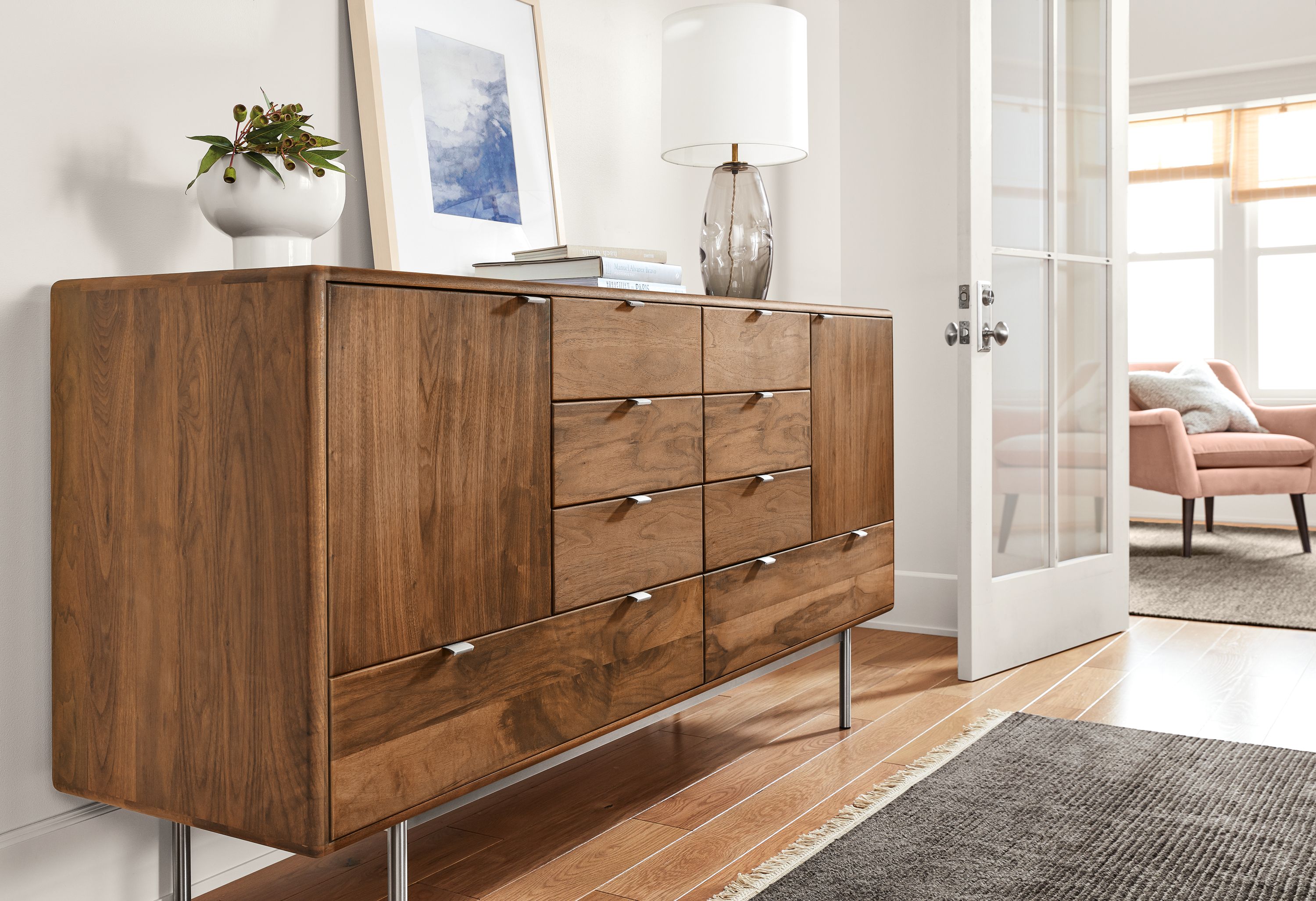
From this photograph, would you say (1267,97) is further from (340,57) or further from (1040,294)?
(340,57)

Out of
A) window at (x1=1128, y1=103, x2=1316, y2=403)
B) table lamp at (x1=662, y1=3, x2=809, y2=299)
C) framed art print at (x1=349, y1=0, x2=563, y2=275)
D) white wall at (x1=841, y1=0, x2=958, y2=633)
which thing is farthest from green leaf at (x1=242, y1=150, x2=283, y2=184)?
window at (x1=1128, y1=103, x2=1316, y2=403)

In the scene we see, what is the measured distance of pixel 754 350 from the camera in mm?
1981

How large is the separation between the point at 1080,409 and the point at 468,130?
6.42ft

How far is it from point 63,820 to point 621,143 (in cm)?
182

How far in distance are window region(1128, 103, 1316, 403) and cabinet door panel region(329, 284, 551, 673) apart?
543 cm

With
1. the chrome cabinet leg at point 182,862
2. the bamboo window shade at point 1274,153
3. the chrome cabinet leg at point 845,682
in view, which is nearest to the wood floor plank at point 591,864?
the chrome cabinet leg at point 182,862

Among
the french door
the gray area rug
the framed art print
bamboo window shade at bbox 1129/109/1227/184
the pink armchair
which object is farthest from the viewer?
bamboo window shade at bbox 1129/109/1227/184

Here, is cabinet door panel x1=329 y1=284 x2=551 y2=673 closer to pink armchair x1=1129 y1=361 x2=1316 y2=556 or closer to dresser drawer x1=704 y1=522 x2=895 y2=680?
dresser drawer x1=704 y1=522 x2=895 y2=680

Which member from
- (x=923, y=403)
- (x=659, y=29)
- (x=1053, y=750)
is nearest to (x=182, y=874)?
(x=1053, y=750)

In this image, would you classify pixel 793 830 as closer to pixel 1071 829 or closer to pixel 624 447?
pixel 1071 829

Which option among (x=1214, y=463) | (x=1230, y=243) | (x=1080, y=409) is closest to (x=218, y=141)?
(x=1080, y=409)

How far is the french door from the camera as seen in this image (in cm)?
278

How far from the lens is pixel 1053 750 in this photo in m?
2.20

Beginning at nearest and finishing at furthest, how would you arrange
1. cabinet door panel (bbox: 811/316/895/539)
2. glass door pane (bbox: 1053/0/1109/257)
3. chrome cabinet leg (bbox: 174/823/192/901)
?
1. chrome cabinet leg (bbox: 174/823/192/901)
2. cabinet door panel (bbox: 811/316/895/539)
3. glass door pane (bbox: 1053/0/1109/257)
